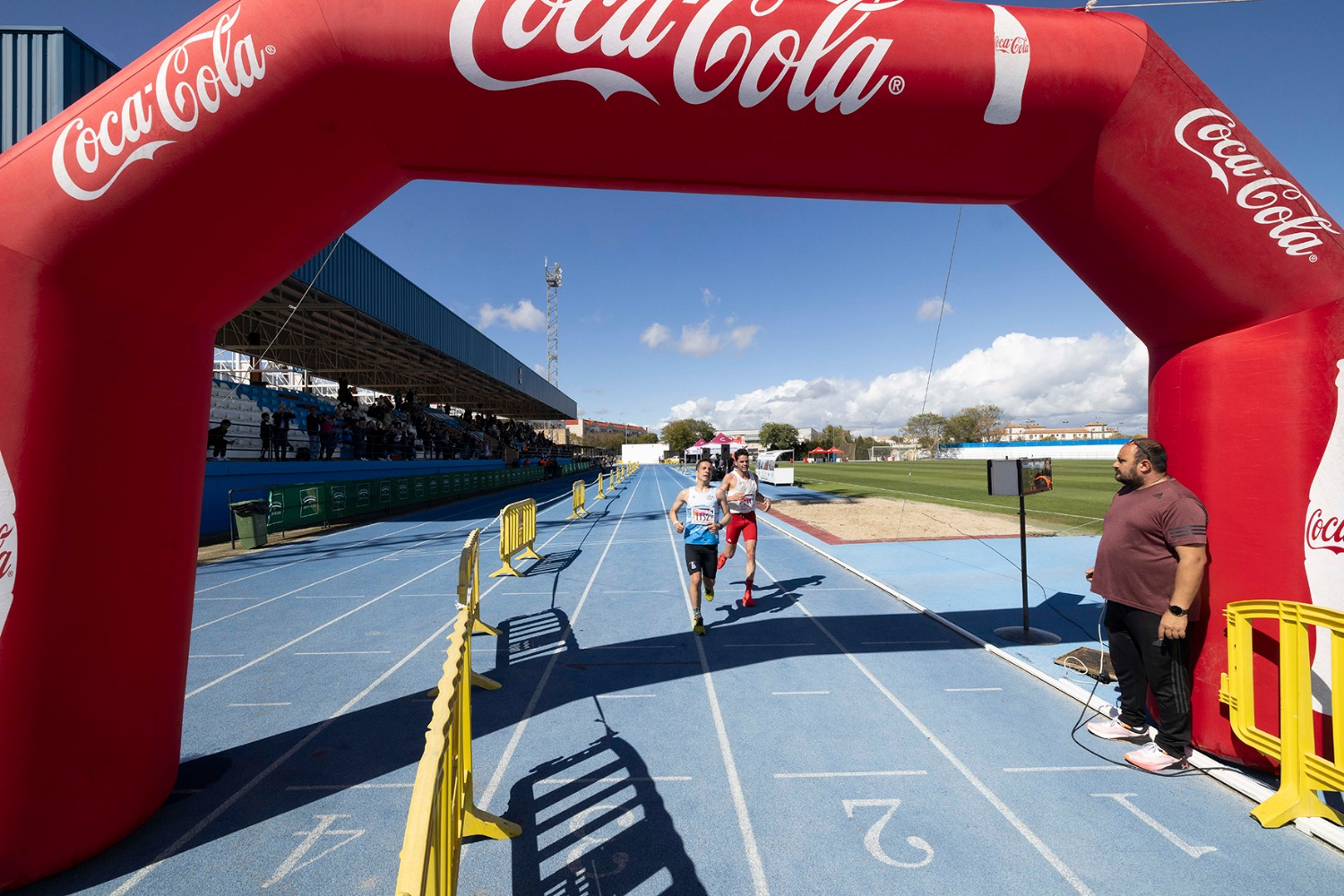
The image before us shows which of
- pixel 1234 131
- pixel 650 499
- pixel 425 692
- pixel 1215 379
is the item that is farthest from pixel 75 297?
pixel 650 499

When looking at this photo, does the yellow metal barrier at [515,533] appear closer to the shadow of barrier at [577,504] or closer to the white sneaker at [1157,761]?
the shadow of barrier at [577,504]

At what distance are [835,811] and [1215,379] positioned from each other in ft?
11.9

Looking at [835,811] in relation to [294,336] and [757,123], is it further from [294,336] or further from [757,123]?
[294,336]

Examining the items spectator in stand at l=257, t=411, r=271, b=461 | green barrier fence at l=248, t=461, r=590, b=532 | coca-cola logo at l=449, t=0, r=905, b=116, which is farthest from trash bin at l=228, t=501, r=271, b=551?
coca-cola logo at l=449, t=0, r=905, b=116

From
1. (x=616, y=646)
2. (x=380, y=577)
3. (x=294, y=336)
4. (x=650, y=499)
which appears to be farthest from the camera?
(x=650, y=499)

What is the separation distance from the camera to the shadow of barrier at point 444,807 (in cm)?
142

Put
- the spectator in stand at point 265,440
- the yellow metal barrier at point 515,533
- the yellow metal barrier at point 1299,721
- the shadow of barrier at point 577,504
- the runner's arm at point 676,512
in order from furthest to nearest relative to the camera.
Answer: the shadow of barrier at point 577,504, the spectator in stand at point 265,440, the yellow metal barrier at point 515,533, the runner's arm at point 676,512, the yellow metal barrier at point 1299,721

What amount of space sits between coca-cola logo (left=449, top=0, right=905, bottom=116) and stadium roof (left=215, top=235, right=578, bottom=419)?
9003mm

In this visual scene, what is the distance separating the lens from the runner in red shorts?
7.57 m

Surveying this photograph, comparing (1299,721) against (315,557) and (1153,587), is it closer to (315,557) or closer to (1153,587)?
(1153,587)

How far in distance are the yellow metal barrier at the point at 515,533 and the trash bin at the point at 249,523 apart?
643 centimetres

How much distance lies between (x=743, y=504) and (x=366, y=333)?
19.3m

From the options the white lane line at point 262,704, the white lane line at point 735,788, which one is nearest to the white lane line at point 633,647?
the white lane line at point 735,788

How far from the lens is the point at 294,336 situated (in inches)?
858
